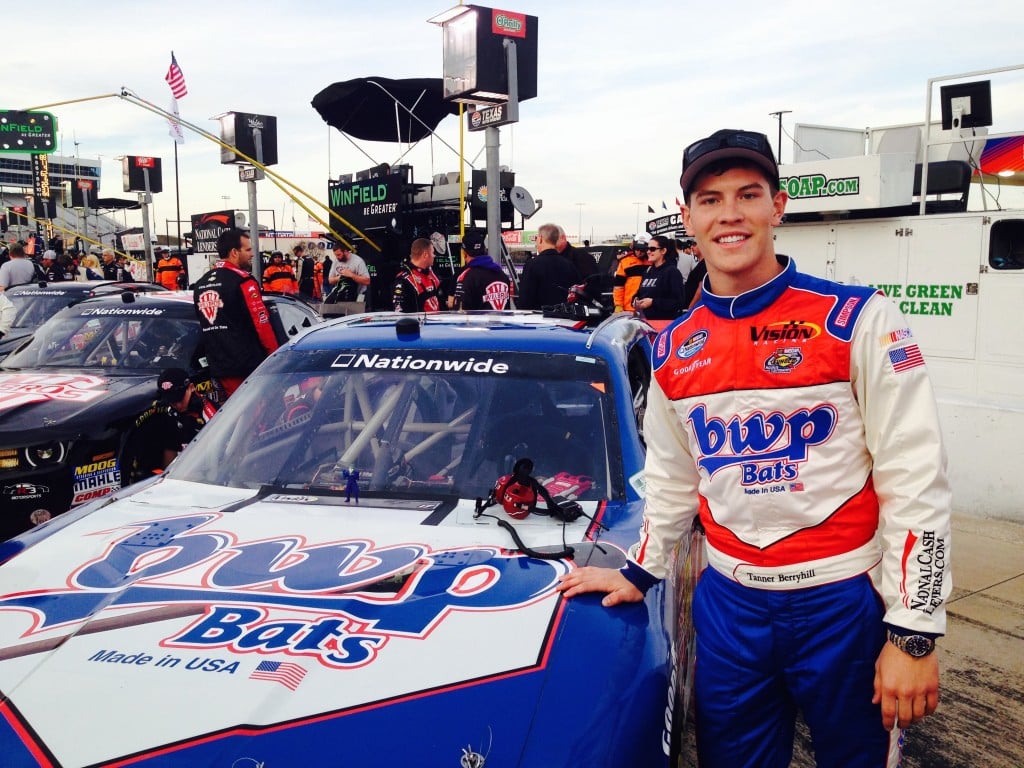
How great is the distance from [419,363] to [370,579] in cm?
106

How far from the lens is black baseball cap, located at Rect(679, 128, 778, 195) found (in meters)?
1.89

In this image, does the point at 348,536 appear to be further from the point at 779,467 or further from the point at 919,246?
the point at 919,246

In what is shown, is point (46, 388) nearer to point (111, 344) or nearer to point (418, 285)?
point (111, 344)

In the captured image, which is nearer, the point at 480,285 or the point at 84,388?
the point at 84,388

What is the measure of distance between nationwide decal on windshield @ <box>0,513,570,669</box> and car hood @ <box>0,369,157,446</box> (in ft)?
9.52

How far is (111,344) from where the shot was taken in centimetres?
634

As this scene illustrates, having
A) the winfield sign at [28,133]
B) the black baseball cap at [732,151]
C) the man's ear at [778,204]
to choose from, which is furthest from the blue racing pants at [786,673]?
the winfield sign at [28,133]

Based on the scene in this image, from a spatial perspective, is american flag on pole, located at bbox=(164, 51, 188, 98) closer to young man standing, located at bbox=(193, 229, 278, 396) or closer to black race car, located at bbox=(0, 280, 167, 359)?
black race car, located at bbox=(0, 280, 167, 359)

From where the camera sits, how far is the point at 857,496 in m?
1.78

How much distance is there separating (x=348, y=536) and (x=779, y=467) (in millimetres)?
1244

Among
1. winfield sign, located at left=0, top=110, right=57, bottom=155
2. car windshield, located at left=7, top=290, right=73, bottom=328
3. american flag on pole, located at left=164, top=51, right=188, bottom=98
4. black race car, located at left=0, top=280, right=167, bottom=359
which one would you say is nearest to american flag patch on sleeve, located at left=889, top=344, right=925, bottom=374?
black race car, located at left=0, top=280, right=167, bottom=359

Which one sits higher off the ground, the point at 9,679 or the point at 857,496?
the point at 857,496

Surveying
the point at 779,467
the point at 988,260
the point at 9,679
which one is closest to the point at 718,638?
the point at 779,467

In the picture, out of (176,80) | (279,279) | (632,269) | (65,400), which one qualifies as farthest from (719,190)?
(279,279)
